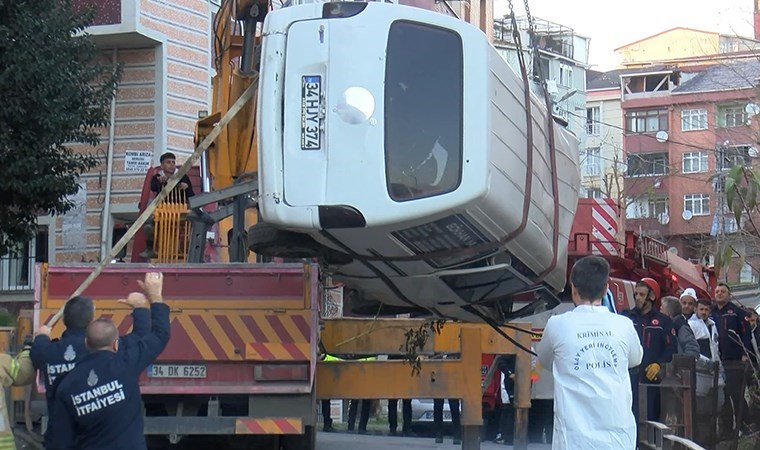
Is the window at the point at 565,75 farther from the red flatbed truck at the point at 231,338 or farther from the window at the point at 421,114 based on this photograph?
the window at the point at 421,114

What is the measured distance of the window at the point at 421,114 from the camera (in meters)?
7.39

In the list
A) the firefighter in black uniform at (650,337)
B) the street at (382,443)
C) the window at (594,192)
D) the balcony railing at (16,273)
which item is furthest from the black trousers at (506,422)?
the window at (594,192)

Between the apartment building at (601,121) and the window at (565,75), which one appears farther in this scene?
the window at (565,75)

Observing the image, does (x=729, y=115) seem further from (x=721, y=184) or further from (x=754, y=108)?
(x=721, y=184)

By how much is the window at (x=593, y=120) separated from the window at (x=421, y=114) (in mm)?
58686

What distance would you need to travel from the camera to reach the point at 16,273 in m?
23.5

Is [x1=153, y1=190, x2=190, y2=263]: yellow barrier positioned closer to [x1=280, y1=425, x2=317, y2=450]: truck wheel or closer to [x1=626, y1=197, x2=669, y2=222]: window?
[x1=280, y1=425, x2=317, y2=450]: truck wheel

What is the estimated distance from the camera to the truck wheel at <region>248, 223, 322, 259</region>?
807 centimetres

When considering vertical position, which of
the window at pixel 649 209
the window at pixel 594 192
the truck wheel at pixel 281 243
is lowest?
the truck wheel at pixel 281 243

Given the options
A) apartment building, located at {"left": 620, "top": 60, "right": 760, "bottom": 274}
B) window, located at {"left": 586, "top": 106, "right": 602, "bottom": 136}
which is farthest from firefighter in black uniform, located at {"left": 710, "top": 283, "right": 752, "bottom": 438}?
window, located at {"left": 586, "top": 106, "right": 602, "bottom": 136}

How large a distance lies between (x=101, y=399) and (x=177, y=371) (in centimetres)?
307

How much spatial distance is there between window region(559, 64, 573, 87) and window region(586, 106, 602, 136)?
2103mm

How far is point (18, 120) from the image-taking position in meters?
16.7

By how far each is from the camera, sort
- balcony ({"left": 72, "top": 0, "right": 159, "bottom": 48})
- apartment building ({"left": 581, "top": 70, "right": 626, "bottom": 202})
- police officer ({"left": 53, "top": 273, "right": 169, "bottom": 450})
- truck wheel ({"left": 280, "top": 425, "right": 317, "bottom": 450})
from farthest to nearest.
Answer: apartment building ({"left": 581, "top": 70, "right": 626, "bottom": 202}) → balcony ({"left": 72, "top": 0, "right": 159, "bottom": 48}) → truck wheel ({"left": 280, "top": 425, "right": 317, "bottom": 450}) → police officer ({"left": 53, "top": 273, "right": 169, "bottom": 450})
